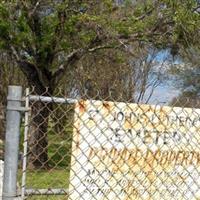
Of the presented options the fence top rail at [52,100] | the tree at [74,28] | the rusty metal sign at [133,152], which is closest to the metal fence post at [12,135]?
the fence top rail at [52,100]

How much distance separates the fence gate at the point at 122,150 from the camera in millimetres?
3049

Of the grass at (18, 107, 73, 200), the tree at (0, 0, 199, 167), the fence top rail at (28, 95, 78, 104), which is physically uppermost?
the tree at (0, 0, 199, 167)

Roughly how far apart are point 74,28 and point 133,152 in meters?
10.5

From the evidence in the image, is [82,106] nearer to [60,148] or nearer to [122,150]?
[122,150]

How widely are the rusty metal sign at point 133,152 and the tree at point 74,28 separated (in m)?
9.20

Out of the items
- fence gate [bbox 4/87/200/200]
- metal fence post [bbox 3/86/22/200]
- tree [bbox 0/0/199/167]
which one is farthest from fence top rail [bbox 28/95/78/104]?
tree [bbox 0/0/199/167]

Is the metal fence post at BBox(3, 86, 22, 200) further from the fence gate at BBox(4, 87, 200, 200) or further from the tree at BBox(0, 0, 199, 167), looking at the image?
the tree at BBox(0, 0, 199, 167)

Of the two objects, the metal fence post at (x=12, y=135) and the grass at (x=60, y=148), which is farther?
the grass at (x=60, y=148)

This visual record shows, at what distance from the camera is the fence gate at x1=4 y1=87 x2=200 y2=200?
10.0 feet

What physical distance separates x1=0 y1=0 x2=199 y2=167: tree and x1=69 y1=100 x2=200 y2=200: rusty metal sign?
9.20 m

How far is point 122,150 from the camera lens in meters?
3.21

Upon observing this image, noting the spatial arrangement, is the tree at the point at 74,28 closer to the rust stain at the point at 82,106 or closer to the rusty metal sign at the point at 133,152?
the rusty metal sign at the point at 133,152

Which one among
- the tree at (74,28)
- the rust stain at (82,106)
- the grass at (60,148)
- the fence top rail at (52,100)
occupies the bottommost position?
the grass at (60,148)

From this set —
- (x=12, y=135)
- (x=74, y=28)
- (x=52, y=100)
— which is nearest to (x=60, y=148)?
(x=52, y=100)
